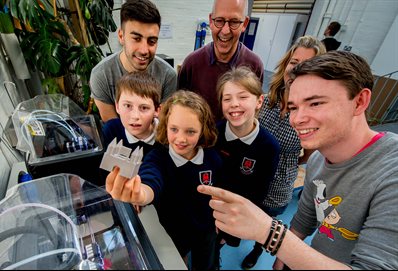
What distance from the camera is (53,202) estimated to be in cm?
68

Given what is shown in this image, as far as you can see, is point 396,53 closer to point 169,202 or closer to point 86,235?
point 169,202

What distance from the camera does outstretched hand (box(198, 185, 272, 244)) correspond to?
0.49 meters

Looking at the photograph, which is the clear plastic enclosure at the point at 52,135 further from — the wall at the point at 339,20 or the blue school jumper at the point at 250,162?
the wall at the point at 339,20

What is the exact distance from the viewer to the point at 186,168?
94 cm

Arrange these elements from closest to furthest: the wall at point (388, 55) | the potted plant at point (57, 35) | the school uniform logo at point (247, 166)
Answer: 1. the school uniform logo at point (247, 166)
2. the potted plant at point (57, 35)
3. the wall at point (388, 55)

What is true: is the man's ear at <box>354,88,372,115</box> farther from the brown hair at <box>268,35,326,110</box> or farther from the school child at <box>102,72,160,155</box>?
the school child at <box>102,72,160,155</box>

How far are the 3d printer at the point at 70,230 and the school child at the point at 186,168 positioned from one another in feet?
0.86

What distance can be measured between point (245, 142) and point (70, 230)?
858mm

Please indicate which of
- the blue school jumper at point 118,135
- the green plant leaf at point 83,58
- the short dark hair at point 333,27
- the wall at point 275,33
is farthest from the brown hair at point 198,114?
the wall at point 275,33

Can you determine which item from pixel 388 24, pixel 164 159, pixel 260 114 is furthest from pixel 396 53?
pixel 164 159

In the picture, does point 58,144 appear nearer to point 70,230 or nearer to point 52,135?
point 52,135

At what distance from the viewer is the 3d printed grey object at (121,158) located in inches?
17.6

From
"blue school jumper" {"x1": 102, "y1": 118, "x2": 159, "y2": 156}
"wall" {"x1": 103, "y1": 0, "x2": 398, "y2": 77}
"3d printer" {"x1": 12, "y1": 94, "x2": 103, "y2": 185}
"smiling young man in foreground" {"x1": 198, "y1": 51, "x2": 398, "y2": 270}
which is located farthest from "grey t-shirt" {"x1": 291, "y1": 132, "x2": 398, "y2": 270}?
"wall" {"x1": 103, "y1": 0, "x2": 398, "y2": 77}

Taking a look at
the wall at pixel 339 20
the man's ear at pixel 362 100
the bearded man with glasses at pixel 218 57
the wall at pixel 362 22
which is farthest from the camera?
the wall at pixel 362 22
